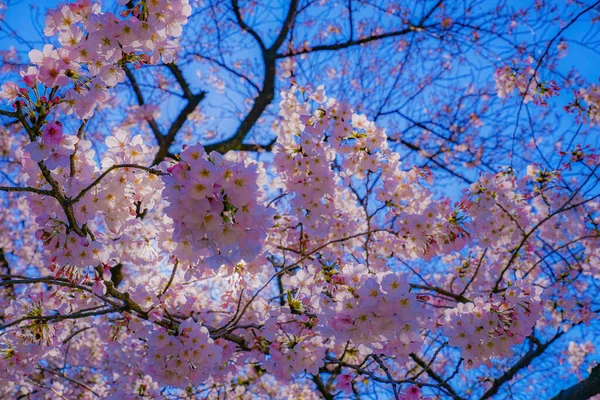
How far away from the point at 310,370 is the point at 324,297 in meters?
0.78

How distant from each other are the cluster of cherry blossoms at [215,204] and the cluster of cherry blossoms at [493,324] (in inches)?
59.2

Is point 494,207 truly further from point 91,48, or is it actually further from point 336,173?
point 91,48

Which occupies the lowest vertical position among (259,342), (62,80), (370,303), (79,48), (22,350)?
(370,303)

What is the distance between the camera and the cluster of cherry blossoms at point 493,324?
2.36m

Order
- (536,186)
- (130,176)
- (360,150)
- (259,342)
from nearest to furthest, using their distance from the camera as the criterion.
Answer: (130,176)
(259,342)
(360,150)
(536,186)

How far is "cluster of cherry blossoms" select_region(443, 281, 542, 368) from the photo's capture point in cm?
236

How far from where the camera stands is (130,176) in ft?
6.82

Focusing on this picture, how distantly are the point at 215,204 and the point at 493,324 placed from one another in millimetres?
1804

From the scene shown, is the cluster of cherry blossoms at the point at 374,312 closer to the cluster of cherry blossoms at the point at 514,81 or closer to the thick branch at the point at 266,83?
the cluster of cherry blossoms at the point at 514,81

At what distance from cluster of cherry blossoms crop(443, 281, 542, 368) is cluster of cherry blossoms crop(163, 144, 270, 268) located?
59.2 inches

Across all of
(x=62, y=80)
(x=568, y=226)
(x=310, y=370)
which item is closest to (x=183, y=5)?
(x=62, y=80)

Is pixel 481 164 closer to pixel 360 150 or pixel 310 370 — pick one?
pixel 360 150

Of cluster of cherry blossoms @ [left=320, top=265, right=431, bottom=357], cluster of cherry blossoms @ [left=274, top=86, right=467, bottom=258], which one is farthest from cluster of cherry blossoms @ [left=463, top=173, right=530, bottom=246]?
cluster of cherry blossoms @ [left=320, top=265, right=431, bottom=357]

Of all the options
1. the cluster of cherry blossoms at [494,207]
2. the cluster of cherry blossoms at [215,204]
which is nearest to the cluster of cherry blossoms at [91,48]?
the cluster of cherry blossoms at [215,204]
